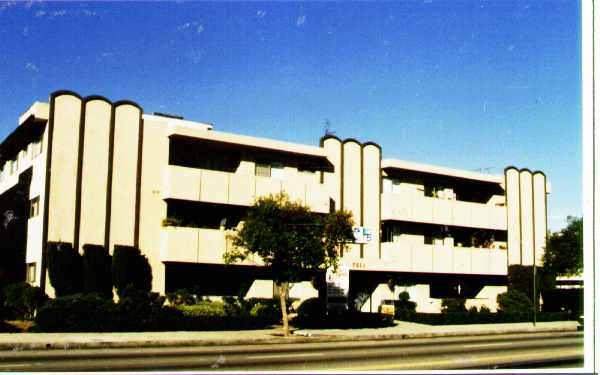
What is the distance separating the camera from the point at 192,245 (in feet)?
106

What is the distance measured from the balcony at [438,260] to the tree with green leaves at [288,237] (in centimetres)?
1032

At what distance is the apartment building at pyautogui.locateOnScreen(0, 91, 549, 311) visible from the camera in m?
30.9

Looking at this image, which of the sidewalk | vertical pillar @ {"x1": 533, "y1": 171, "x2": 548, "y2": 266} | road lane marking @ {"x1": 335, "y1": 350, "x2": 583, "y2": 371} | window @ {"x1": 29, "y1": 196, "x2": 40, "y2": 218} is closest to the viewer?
road lane marking @ {"x1": 335, "y1": 350, "x2": 583, "y2": 371}

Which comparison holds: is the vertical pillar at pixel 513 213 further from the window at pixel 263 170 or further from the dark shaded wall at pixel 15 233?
the dark shaded wall at pixel 15 233

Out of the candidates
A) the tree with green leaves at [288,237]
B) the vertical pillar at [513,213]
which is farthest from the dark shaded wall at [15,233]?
the vertical pillar at [513,213]

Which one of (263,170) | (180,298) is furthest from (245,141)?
(180,298)

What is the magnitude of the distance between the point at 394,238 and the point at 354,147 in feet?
20.3

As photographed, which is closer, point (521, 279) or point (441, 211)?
point (441, 211)

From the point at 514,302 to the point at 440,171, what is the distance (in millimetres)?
9373

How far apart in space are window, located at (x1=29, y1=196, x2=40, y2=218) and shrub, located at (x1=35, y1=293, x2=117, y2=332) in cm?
681

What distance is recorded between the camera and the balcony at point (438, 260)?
128 ft

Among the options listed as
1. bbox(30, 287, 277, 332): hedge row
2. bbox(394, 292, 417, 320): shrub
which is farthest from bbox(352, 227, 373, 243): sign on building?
bbox(30, 287, 277, 332): hedge row

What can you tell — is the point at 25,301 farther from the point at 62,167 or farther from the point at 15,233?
the point at 15,233

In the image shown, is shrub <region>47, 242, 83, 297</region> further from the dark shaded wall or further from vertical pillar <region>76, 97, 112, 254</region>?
the dark shaded wall
